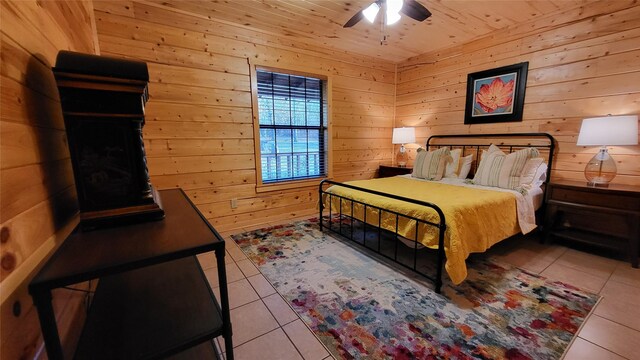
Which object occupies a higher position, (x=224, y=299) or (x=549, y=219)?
(x=224, y=299)

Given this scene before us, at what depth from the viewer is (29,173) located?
2.46 feet

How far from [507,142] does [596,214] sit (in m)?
1.14

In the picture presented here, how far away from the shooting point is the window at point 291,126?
347 cm

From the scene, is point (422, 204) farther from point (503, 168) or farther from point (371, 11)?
point (371, 11)

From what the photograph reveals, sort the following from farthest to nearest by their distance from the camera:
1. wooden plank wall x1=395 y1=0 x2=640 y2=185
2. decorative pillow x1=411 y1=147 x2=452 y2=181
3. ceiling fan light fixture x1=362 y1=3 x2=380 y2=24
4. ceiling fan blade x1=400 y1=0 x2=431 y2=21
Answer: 1. decorative pillow x1=411 y1=147 x2=452 y2=181
2. wooden plank wall x1=395 y1=0 x2=640 y2=185
3. ceiling fan light fixture x1=362 y1=3 x2=380 y2=24
4. ceiling fan blade x1=400 y1=0 x2=431 y2=21

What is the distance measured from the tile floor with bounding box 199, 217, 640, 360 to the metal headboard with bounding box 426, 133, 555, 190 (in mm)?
896

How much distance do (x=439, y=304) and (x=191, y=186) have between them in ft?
8.89

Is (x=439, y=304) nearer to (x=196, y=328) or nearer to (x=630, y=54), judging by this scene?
(x=196, y=328)

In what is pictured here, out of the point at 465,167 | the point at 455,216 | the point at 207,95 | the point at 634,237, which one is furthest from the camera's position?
the point at 465,167

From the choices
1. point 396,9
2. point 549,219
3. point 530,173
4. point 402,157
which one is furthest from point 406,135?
point 396,9

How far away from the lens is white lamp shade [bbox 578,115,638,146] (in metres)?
2.23

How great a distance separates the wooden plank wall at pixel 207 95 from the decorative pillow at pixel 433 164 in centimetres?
135

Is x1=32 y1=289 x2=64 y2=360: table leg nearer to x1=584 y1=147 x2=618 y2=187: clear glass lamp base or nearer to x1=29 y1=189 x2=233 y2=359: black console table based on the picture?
x1=29 y1=189 x2=233 y2=359: black console table

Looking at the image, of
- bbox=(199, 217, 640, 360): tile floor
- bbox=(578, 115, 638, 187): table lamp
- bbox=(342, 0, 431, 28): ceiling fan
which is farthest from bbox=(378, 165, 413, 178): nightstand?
bbox=(342, 0, 431, 28): ceiling fan
